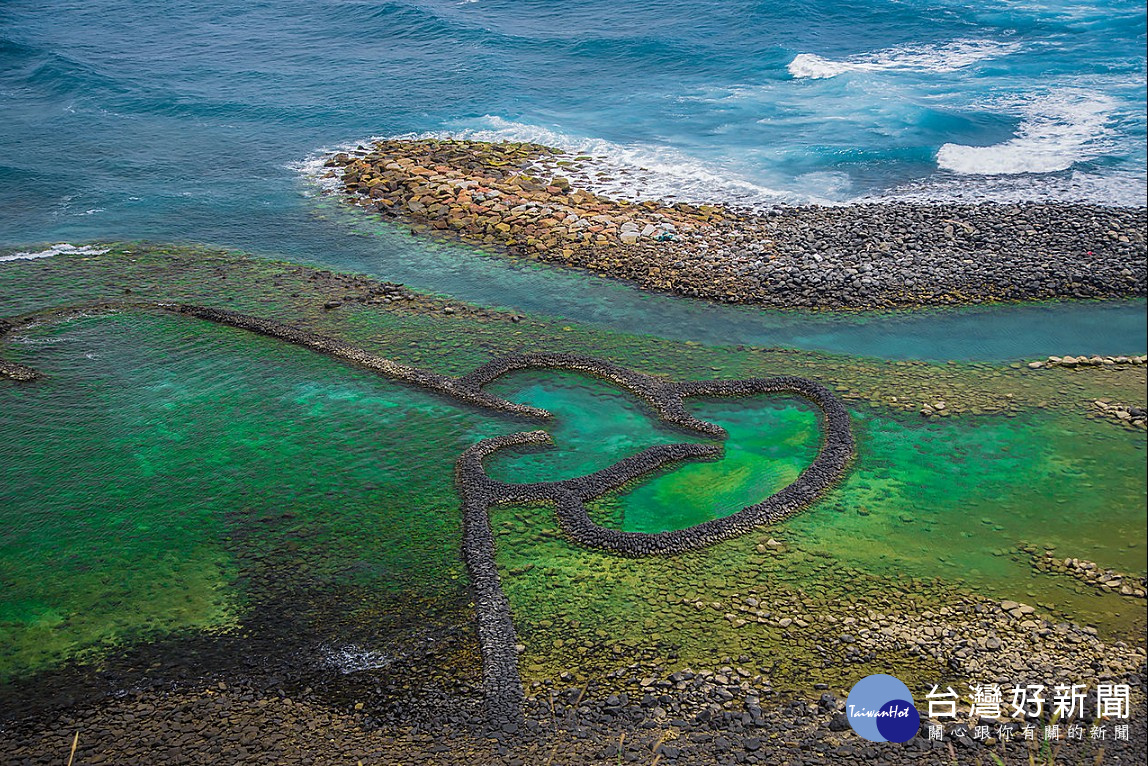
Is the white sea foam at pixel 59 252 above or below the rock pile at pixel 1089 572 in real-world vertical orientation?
above

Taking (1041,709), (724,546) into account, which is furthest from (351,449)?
(1041,709)

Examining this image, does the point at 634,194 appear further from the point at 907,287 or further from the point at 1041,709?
the point at 1041,709

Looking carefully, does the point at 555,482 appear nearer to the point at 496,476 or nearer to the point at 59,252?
the point at 496,476

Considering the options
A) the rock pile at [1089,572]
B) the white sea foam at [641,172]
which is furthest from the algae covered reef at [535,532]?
the white sea foam at [641,172]

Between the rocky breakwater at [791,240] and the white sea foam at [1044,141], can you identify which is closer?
the rocky breakwater at [791,240]

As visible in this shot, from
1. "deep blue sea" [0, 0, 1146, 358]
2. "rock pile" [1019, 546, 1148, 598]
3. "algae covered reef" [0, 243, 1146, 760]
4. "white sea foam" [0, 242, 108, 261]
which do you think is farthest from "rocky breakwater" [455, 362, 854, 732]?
"white sea foam" [0, 242, 108, 261]

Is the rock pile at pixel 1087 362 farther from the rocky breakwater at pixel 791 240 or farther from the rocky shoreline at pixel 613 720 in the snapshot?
the rocky shoreline at pixel 613 720
